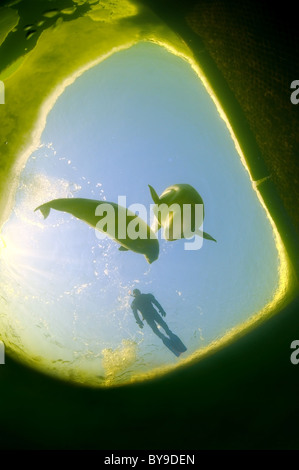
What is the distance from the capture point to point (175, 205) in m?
6.25

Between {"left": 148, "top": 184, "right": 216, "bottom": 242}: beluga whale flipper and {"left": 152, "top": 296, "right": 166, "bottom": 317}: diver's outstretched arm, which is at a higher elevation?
{"left": 148, "top": 184, "right": 216, "bottom": 242}: beluga whale flipper

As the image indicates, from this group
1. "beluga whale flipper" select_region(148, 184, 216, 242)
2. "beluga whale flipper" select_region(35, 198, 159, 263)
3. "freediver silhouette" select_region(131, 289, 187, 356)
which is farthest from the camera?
"freediver silhouette" select_region(131, 289, 187, 356)

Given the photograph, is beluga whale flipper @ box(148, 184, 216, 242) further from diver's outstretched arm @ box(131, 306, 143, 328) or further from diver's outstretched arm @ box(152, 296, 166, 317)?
diver's outstretched arm @ box(131, 306, 143, 328)

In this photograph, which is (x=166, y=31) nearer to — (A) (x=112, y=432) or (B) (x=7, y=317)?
(A) (x=112, y=432)

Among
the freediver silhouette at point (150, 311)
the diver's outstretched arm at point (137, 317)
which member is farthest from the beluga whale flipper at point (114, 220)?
the diver's outstretched arm at point (137, 317)

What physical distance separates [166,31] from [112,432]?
30.8 feet

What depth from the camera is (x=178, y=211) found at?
20.7ft

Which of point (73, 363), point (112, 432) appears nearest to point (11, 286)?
point (73, 363)

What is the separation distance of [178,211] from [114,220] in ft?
5.71

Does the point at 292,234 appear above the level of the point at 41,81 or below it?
below

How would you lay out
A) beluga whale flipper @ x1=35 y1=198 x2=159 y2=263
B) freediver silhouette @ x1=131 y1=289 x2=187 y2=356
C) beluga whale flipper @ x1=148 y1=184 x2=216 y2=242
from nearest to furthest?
beluga whale flipper @ x1=148 y1=184 x2=216 y2=242 → beluga whale flipper @ x1=35 y1=198 x2=159 y2=263 → freediver silhouette @ x1=131 y1=289 x2=187 y2=356

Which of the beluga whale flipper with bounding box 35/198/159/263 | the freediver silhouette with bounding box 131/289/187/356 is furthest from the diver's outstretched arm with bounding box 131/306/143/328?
the beluga whale flipper with bounding box 35/198/159/263

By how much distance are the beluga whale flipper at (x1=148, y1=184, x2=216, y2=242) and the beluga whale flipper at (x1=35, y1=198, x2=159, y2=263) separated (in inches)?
23.4

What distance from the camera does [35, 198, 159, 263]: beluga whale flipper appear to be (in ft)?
21.2
